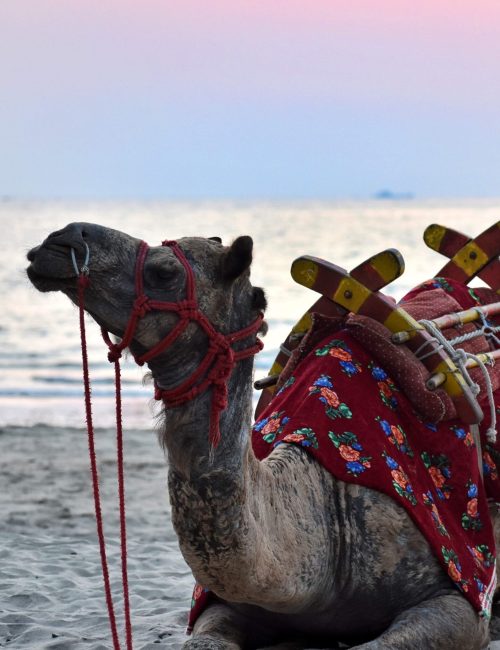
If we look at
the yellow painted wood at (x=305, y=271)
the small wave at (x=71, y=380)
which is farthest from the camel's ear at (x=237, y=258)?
the small wave at (x=71, y=380)

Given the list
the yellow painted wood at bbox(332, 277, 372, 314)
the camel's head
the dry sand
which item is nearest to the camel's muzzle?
the camel's head

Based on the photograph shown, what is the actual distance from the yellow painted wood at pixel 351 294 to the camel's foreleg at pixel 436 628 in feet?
3.56

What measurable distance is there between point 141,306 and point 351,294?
4.24ft

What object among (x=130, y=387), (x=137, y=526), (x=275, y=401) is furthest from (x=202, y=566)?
(x=130, y=387)

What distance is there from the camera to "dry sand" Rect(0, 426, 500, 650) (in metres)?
4.90

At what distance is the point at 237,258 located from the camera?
3.06 metres

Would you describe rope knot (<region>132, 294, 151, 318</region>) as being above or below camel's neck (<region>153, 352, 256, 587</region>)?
above

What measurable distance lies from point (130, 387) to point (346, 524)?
36.6 feet

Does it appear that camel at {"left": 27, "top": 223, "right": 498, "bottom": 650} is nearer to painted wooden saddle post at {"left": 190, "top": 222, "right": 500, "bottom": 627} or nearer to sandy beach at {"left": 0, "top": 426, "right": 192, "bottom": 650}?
painted wooden saddle post at {"left": 190, "top": 222, "right": 500, "bottom": 627}

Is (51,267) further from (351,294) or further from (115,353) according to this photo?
(351,294)

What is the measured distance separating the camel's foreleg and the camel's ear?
1.30 meters

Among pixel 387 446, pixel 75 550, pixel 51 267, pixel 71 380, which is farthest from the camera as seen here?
pixel 71 380

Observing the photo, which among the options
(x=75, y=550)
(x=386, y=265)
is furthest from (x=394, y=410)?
(x=75, y=550)

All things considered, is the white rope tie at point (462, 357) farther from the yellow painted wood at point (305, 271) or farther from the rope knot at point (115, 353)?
the rope knot at point (115, 353)
